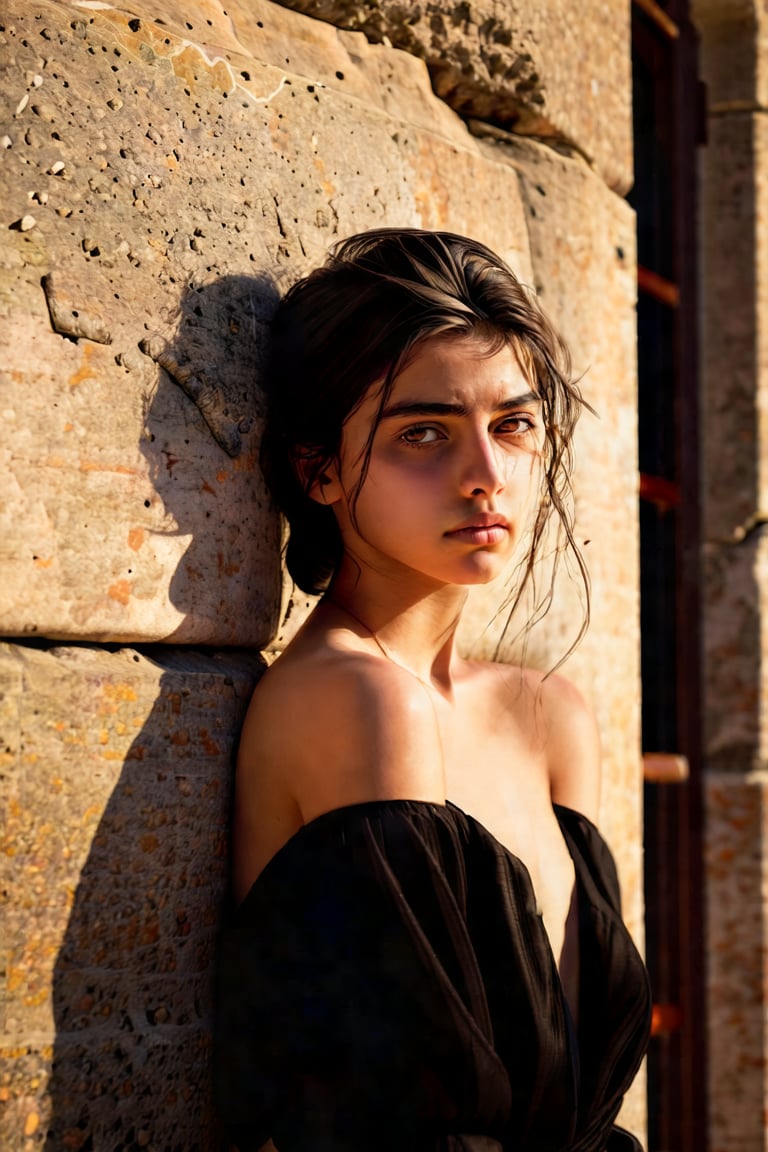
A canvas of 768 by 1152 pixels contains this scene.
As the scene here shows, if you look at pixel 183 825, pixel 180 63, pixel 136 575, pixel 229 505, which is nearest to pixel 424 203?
pixel 180 63

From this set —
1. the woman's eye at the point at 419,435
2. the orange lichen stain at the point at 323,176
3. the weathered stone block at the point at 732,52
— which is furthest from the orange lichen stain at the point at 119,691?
→ the weathered stone block at the point at 732,52

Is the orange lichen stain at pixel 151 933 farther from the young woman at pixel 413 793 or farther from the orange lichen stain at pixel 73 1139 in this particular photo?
the orange lichen stain at pixel 73 1139

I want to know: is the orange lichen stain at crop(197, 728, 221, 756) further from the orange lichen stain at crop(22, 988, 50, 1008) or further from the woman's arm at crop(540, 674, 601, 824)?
the woman's arm at crop(540, 674, 601, 824)

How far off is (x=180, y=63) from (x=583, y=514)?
2.91 feet

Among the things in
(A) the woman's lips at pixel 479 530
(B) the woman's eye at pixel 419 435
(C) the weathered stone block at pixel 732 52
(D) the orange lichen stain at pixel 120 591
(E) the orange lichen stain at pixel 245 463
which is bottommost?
(D) the orange lichen stain at pixel 120 591

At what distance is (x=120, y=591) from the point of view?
1.32 m

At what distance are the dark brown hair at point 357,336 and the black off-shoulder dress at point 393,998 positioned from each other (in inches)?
15.6

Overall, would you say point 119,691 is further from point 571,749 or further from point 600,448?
point 600,448

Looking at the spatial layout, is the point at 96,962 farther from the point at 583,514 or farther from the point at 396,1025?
the point at 583,514

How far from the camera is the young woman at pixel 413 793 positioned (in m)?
1.24

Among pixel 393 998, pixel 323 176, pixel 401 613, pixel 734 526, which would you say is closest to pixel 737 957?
pixel 734 526

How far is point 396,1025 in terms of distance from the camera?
4.04 feet

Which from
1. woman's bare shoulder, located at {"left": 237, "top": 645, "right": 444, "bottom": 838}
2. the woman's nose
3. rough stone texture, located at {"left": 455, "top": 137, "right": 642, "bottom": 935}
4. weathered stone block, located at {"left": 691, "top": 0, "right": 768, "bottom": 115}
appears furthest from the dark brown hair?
weathered stone block, located at {"left": 691, "top": 0, "right": 768, "bottom": 115}

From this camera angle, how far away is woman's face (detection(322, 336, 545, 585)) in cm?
139
